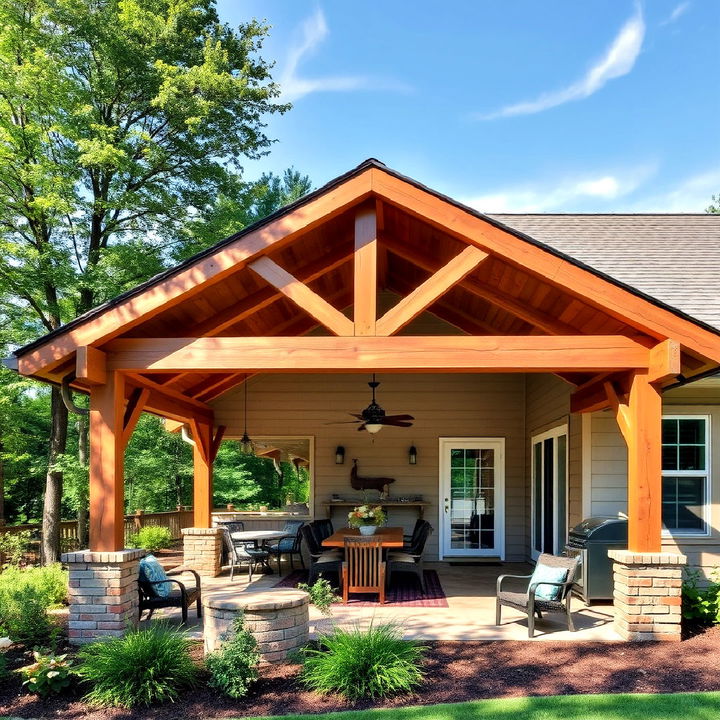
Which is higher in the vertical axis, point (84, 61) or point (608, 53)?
point (608, 53)

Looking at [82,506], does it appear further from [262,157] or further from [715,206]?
[715,206]

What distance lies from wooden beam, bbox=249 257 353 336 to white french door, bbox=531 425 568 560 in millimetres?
4265

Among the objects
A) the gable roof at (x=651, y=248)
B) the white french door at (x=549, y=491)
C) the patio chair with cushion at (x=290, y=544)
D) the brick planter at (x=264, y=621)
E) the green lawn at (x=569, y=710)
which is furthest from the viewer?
the patio chair with cushion at (x=290, y=544)

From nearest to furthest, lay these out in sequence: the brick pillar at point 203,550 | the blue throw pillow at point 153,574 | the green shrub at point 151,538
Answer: the blue throw pillow at point 153,574 < the brick pillar at point 203,550 < the green shrub at point 151,538

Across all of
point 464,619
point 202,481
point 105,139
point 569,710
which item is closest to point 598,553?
point 464,619

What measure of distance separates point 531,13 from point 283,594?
1119 cm

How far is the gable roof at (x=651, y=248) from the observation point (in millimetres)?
8578

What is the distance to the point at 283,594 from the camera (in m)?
5.66

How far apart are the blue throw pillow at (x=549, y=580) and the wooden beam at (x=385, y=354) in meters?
2.00

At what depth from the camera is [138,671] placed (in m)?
4.68

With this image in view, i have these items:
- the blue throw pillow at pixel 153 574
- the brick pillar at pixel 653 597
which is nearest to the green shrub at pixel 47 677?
the blue throw pillow at pixel 153 574

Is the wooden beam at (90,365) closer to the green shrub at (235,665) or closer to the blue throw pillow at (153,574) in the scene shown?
the blue throw pillow at (153,574)

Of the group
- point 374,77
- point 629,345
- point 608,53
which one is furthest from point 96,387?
point 608,53

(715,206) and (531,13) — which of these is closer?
(531,13)
